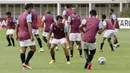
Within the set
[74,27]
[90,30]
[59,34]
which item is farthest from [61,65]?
[74,27]

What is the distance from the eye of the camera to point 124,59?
17.8 m

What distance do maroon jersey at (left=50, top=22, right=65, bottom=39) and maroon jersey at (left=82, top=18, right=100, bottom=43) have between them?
57.6 inches

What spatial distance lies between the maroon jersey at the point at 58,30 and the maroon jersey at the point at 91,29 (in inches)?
57.6

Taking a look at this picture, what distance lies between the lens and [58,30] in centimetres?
1581

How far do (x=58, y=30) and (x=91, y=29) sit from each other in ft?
5.90

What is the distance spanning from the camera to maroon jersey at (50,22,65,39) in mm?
15734

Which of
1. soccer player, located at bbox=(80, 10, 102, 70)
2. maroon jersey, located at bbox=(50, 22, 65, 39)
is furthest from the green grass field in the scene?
maroon jersey, located at bbox=(50, 22, 65, 39)

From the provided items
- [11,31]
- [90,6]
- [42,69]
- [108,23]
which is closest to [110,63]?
[42,69]

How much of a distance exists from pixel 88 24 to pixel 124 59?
4076 millimetres

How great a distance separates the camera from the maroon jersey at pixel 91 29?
566 inches

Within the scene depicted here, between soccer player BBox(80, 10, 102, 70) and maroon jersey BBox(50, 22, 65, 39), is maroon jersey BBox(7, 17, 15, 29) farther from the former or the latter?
soccer player BBox(80, 10, 102, 70)

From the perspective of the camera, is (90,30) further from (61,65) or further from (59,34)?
(61,65)

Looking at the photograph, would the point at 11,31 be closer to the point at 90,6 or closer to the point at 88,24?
the point at 88,24

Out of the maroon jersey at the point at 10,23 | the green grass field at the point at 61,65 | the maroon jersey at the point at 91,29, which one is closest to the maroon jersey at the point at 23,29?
the green grass field at the point at 61,65
